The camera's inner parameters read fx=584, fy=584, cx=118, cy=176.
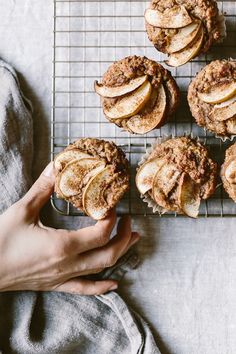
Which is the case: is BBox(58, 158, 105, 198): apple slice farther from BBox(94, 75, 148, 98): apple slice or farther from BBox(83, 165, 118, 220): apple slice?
BBox(94, 75, 148, 98): apple slice

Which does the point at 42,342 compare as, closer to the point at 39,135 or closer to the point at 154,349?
the point at 154,349

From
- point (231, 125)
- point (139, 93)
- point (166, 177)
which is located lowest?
point (166, 177)

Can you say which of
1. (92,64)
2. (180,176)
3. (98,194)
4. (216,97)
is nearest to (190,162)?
(180,176)

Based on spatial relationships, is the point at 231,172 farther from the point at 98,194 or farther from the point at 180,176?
the point at 98,194

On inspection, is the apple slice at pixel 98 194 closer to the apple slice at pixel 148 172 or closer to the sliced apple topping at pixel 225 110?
the apple slice at pixel 148 172

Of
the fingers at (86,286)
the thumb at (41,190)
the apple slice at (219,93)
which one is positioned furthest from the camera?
the fingers at (86,286)

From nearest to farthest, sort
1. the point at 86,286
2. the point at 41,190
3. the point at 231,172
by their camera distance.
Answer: the point at 231,172 < the point at 41,190 < the point at 86,286

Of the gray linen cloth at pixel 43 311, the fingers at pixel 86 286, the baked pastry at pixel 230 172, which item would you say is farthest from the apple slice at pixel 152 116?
the fingers at pixel 86 286
